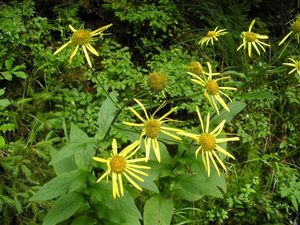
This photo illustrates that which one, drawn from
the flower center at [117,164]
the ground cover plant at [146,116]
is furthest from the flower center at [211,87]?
the flower center at [117,164]

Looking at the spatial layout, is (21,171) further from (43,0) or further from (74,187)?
(43,0)

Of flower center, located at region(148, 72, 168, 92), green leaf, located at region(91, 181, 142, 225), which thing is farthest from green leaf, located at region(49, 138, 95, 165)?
flower center, located at region(148, 72, 168, 92)

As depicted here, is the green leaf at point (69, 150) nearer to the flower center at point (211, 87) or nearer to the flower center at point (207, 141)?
the flower center at point (207, 141)

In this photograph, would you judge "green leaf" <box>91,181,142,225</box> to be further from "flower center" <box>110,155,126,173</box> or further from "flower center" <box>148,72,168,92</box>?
"flower center" <box>148,72,168,92</box>

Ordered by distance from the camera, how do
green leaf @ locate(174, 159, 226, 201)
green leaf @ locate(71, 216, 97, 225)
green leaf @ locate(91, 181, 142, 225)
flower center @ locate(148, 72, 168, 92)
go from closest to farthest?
1. flower center @ locate(148, 72, 168, 92)
2. green leaf @ locate(91, 181, 142, 225)
3. green leaf @ locate(71, 216, 97, 225)
4. green leaf @ locate(174, 159, 226, 201)

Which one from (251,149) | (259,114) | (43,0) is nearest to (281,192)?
(251,149)

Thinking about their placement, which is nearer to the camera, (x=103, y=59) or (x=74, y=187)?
(x=74, y=187)

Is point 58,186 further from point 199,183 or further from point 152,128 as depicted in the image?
point 199,183
